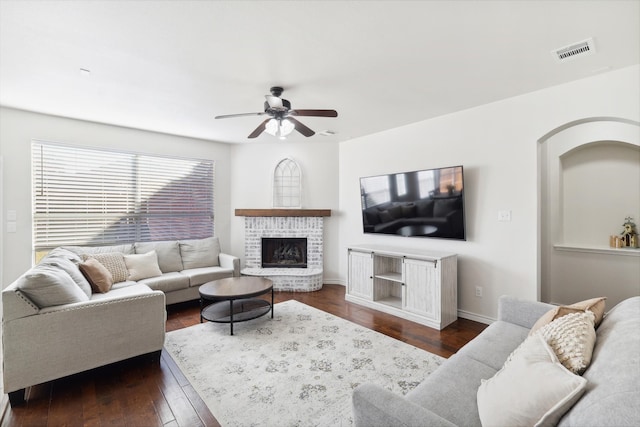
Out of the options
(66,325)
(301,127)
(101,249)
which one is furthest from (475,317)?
(101,249)

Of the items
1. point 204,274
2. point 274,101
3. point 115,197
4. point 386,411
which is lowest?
point 204,274

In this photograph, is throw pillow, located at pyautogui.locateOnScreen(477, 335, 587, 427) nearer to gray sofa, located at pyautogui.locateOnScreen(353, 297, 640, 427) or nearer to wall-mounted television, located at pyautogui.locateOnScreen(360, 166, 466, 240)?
gray sofa, located at pyautogui.locateOnScreen(353, 297, 640, 427)

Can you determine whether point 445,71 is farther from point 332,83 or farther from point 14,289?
point 14,289

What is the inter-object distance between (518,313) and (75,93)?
15.1ft

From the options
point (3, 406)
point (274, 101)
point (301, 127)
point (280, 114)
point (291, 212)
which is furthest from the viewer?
point (291, 212)

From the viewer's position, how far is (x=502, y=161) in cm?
323

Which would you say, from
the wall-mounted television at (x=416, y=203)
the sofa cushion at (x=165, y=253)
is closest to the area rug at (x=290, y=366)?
the sofa cushion at (x=165, y=253)

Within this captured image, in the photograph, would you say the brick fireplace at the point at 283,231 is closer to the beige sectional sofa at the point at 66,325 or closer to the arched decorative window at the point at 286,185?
the arched decorative window at the point at 286,185

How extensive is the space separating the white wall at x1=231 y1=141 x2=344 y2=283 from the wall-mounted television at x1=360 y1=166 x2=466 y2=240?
0.83 metres

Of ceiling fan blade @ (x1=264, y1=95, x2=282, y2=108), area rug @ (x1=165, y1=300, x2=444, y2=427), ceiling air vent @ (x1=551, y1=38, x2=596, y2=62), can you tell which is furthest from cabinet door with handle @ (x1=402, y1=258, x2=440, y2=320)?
ceiling fan blade @ (x1=264, y1=95, x2=282, y2=108)

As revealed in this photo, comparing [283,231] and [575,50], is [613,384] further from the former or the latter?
[283,231]

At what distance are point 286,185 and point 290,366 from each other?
11.1 ft

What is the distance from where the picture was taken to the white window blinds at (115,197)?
3775 millimetres

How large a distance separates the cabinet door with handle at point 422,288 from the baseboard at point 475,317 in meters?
0.57
